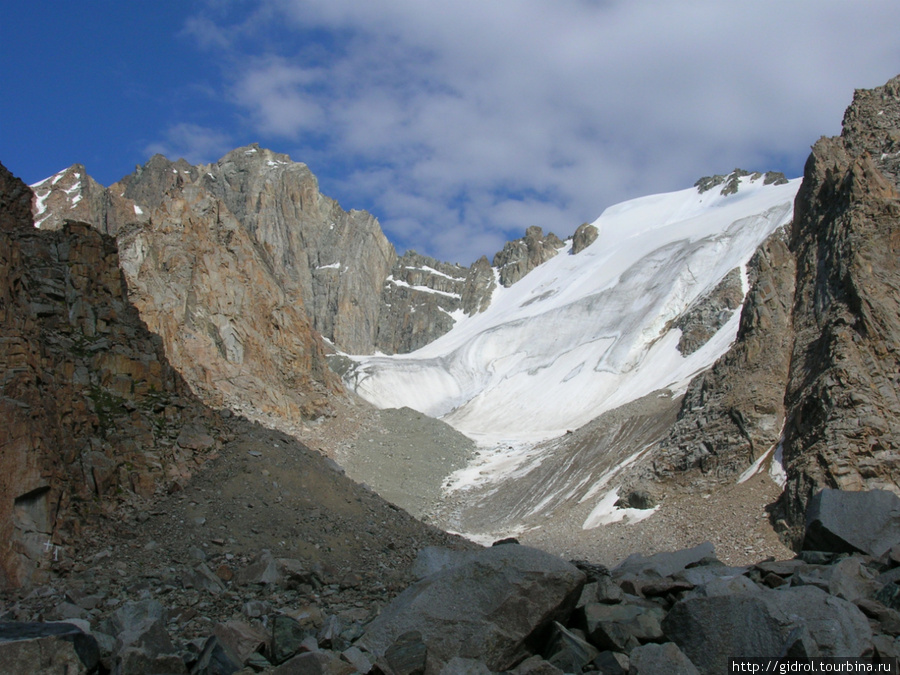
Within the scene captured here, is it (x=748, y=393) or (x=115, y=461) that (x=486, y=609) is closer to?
(x=115, y=461)

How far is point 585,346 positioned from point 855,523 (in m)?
73.1

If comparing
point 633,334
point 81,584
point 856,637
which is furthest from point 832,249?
point 633,334

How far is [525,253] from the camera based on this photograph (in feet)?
465

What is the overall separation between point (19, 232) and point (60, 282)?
4.82 feet

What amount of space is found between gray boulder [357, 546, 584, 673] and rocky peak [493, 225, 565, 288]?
130918 mm

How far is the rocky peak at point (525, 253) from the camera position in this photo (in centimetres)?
13850

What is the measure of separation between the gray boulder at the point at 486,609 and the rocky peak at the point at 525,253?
131 metres

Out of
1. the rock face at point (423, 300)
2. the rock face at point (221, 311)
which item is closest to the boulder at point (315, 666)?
the rock face at point (221, 311)

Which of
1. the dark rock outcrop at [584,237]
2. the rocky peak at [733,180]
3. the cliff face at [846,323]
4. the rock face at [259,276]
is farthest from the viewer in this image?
the dark rock outcrop at [584,237]

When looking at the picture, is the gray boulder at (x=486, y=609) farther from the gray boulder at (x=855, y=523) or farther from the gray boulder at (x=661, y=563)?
the gray boulder at (x=855, y=523)

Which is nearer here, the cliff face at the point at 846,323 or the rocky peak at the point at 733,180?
the cliff face at the point at 846,323

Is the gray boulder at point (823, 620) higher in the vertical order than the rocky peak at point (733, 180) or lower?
lower

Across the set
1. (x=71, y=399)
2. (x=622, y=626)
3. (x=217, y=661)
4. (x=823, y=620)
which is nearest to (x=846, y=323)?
(x=823, y=620)

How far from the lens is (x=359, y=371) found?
8831cm
